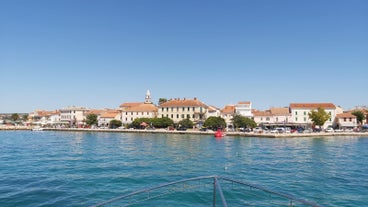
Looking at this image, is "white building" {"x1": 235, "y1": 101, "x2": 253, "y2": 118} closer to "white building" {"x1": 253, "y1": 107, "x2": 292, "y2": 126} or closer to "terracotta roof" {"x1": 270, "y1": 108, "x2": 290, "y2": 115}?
"white building" {"x1": 253, "y1": 107, "x2": 292, "y2": 126}

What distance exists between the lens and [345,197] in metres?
13.9

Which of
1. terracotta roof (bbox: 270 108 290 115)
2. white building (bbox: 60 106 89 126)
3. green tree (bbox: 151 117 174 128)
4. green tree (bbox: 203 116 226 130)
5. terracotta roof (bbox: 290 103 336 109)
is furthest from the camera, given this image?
white building (bbox: 60 106 89 126)

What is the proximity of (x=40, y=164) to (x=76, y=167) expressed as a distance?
12.2 feet

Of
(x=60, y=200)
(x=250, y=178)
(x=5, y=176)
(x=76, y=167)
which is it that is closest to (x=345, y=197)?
(x=250, y=178)

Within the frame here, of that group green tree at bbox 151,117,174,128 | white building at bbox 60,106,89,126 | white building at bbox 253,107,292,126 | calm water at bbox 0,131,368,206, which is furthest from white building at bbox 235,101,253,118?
white building at bbox 60,106,89,126

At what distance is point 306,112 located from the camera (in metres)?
75.6

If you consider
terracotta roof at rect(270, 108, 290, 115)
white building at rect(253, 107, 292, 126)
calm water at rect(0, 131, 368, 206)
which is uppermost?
terracotta roof at rect(270, 108, 290, 115)

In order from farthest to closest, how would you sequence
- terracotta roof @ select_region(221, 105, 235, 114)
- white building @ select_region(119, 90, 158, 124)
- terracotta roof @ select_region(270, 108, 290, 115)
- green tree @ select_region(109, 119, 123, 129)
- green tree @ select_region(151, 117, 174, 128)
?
white building @ select_region(119, 90, 158, 124) → green tree @ select_region(109, 119, 123, 129) → terracotta roof @ select_region(221, 105, 235, 114) → terracotta roof @ select_region(270, 108, 290, 115) → green tree @ select_region(151, 117, 174, 128)

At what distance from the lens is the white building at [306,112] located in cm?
7494

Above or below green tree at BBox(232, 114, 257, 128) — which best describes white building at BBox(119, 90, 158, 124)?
above

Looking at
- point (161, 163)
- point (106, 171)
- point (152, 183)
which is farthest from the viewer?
point (161, 163)

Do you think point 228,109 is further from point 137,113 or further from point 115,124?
point 115,124

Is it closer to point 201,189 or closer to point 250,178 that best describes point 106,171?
point 201,189

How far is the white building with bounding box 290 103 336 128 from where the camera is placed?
246 ft
